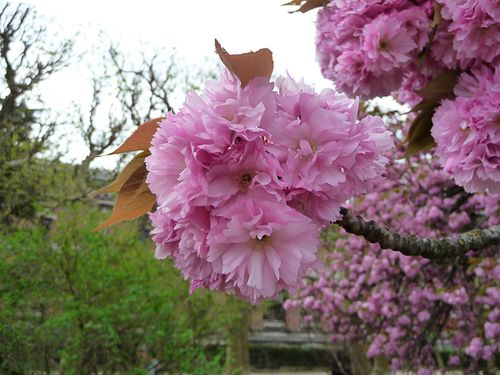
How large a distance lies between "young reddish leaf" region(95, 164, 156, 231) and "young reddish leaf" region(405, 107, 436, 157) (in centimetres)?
95

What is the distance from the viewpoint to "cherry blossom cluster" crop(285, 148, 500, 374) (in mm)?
5059

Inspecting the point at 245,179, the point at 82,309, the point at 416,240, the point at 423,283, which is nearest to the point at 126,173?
the point at 245,179

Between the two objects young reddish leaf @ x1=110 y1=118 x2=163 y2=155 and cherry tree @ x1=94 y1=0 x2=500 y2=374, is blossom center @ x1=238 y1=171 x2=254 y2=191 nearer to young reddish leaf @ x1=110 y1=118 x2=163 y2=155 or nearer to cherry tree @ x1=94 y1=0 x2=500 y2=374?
cherry tree @ x1=94 y1=0 x2=500 y2=374

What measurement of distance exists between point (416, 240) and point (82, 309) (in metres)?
4.50

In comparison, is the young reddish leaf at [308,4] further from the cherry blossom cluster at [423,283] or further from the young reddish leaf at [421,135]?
the cherry blossom cluster at [423,283]

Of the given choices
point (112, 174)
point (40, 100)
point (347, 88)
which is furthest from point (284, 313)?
point (347, 88)

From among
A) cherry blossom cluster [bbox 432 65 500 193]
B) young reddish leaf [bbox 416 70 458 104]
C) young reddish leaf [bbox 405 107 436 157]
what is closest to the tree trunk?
young reddish leaf [bbox 405 107 436 157]

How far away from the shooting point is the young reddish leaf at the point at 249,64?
708 mm

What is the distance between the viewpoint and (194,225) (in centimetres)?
71

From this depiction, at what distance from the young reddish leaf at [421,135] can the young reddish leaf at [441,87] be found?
0.24 ft

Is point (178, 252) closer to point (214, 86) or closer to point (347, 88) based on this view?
point (214, 86)

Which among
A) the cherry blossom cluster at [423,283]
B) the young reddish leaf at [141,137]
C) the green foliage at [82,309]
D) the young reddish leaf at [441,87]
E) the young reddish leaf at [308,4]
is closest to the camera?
the young reddish leaf at [141,137]

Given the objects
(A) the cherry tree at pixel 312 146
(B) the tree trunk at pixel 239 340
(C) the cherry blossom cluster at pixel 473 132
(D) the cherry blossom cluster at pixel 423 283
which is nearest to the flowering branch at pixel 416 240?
(A) the cherry tree at pixel 312 146

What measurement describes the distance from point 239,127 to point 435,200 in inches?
214
